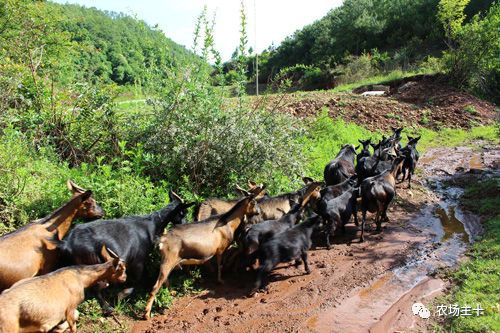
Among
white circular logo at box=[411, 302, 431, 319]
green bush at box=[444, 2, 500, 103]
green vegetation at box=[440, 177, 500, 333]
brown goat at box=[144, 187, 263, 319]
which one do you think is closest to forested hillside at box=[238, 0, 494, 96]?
green bush at box=[444, 2, 500, 103]

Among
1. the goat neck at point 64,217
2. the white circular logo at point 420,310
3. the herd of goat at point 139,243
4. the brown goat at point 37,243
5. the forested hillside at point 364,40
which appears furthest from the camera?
the forested hillside at point 364,40

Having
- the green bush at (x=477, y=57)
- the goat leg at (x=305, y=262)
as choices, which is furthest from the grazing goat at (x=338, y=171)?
the green bush at (x=477, y=57)

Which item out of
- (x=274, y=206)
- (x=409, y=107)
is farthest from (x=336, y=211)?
(x=409, y=107)

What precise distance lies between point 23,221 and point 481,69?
883 inches

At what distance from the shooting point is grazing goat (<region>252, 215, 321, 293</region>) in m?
5.83

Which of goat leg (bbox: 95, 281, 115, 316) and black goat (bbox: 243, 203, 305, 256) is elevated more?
black goat (bbox: 243, 203, 305, 256)

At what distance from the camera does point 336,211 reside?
24.1ft

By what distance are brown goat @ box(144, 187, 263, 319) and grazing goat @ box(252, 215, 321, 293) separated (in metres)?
0.64

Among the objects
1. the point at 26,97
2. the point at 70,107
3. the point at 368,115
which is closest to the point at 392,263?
the point at 70,107

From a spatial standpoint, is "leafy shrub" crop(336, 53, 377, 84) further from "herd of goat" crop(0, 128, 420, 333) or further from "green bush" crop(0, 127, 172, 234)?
"green bush" crop(0, 127, 172, 234)

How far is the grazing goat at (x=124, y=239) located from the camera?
16.6 feet

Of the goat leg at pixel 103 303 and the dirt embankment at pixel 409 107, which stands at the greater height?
the dirt embankment at pixel 409 107

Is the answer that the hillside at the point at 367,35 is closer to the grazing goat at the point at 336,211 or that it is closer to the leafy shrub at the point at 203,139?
the leafy shrub at the point at 203,139

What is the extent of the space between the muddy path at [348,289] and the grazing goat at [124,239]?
79cm
